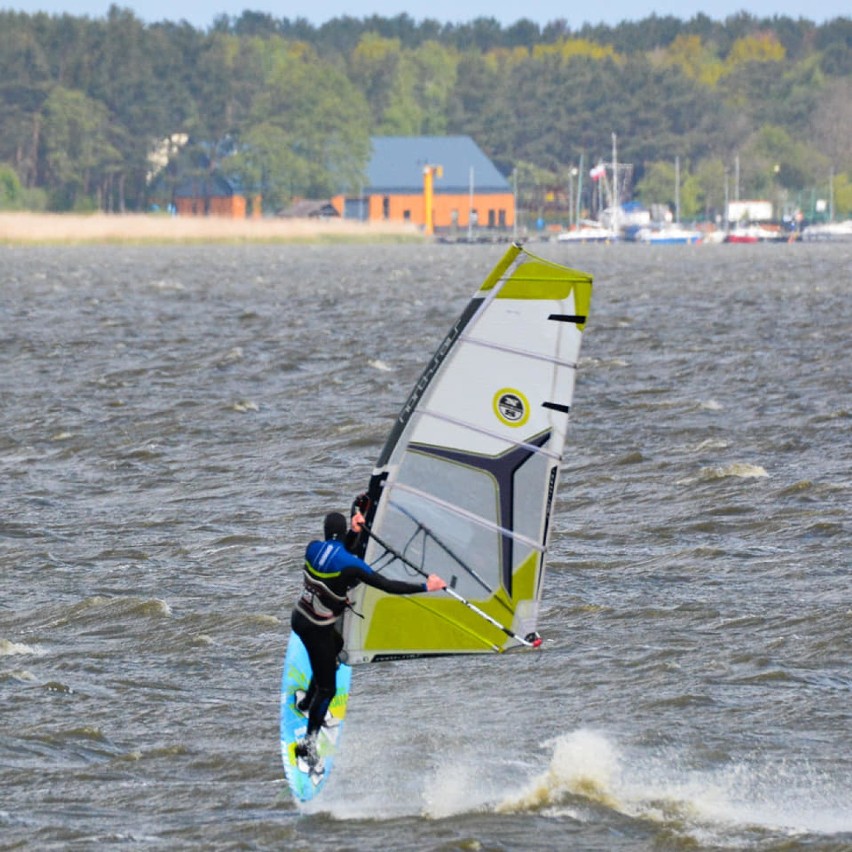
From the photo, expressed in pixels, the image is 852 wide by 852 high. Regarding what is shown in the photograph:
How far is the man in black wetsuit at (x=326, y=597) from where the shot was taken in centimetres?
1036

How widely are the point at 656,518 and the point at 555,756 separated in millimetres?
7457

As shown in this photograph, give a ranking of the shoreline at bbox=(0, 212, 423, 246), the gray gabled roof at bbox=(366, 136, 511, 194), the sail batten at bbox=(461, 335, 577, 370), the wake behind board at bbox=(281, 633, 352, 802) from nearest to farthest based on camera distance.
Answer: the wake behind board at bbox=(281, 633, 352, 802) → the sail batten at bbox=(461, 335, 577, 370) → the shoreline at bbox=(0, 212, 423, 246) → the gray gabled roof at bbox=(366, 136, 511, 194)

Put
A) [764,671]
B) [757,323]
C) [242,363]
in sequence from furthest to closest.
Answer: [757,323] → [242,363] → [764,671]

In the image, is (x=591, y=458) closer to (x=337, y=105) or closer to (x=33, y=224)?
(x=33, y=224)

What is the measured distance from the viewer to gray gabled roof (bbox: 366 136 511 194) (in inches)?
6619

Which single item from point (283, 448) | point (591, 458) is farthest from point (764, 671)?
point (283, 448)

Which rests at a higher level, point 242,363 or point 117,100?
point 117,100

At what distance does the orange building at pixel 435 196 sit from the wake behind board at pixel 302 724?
506ft

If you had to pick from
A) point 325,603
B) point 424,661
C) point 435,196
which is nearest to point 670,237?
point 435,196

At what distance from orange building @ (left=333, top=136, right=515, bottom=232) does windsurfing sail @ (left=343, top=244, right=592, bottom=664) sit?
154 metres

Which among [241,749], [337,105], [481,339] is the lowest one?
[241,749]

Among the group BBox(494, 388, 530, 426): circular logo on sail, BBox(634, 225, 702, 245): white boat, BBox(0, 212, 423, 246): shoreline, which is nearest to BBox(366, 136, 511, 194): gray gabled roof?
BBox(634, 225, 702, 245): white boat

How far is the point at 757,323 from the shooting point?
42.6m

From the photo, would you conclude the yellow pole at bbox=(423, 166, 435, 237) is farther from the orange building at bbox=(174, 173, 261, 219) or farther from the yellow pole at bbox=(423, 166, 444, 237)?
the orange building at bbox=(174, 173, 261, 219)
